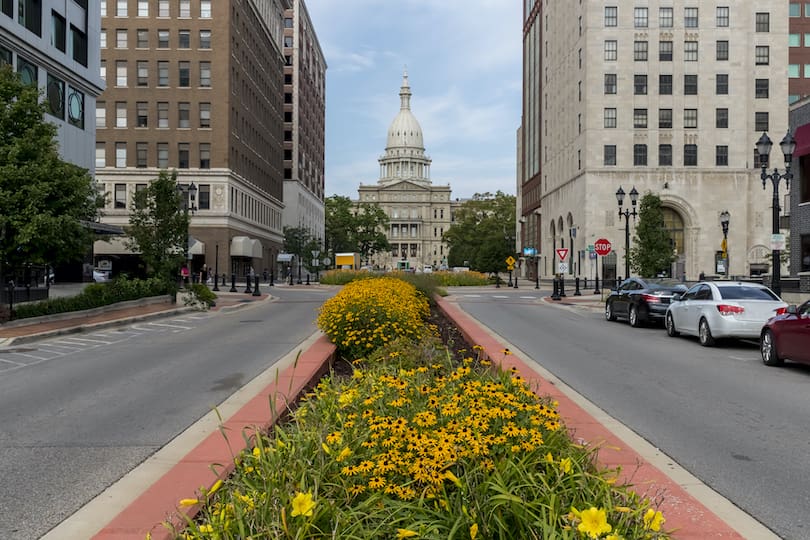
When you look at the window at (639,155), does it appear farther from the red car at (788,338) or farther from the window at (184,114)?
the red car at (788,338)

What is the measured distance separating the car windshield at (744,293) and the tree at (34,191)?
16809mm

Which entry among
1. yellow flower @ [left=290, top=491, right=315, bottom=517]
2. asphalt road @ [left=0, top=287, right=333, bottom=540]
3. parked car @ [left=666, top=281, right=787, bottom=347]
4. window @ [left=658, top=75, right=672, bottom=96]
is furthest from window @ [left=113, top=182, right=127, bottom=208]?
yellow flower @ [left=290, top=491, right=315, bottom=517]

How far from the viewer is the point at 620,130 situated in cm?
6700

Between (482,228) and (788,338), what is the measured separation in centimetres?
10739

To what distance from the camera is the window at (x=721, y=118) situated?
67062mm

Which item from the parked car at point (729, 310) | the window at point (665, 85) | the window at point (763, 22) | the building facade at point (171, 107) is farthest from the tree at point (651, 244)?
the building facade at point (171, 107)

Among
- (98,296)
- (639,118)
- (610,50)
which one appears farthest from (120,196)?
(639,118)

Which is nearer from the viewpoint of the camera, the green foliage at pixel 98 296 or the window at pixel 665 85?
the green foliage at pixel 98 296

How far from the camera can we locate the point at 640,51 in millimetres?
67188

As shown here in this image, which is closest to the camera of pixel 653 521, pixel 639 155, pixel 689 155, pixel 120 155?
pixel 653 521

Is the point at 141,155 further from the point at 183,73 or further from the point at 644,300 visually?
the point at 644,300

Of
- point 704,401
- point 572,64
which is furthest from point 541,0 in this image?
point 704,401

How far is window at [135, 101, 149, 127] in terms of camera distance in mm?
68875

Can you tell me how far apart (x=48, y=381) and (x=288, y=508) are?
917 cm
